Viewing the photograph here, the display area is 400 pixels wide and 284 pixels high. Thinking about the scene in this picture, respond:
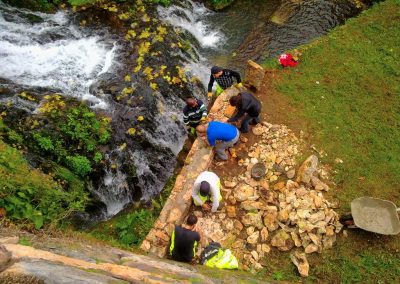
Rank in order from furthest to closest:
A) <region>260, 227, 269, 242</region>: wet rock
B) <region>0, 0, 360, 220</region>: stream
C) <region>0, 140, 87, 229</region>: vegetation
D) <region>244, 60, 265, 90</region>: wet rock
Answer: <region>244, 60, 265, 90</region>: wet rock < <region>0, 0, 360, 220</region>: stream < <region>260, 227, 269, 242</region>: wet rock < <region>0, 140, 87, 229</region>: vegetation

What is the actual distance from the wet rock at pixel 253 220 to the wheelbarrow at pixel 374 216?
1.73 metres

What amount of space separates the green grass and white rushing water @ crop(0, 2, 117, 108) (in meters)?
5.70

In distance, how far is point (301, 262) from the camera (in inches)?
284

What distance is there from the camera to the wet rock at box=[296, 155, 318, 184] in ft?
26.8

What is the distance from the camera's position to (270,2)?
14008 mm

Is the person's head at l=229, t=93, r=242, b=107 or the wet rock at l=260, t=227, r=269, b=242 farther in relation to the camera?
the person's head at l=229, t=93, r=242, b=107

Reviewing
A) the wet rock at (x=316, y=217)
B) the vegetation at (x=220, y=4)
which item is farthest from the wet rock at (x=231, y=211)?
the vegetation at (x=220, y=4)

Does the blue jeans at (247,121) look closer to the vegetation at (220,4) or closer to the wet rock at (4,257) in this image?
the wet rock at (4,257)

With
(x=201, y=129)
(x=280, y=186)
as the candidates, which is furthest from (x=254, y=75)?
(x=280, y=186)

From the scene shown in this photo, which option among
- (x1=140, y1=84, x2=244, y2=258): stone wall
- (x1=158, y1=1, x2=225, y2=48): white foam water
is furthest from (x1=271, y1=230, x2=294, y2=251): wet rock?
(x1=158, y1=1, x2=225, y2=48): white foam water

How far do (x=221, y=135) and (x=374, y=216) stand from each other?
11.6ft

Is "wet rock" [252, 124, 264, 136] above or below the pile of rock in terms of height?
above

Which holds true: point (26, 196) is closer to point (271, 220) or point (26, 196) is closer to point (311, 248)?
point (271, 220)

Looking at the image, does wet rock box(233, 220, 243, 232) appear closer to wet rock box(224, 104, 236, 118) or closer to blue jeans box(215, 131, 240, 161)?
blue jeans box(215, 131, 240, 161)
